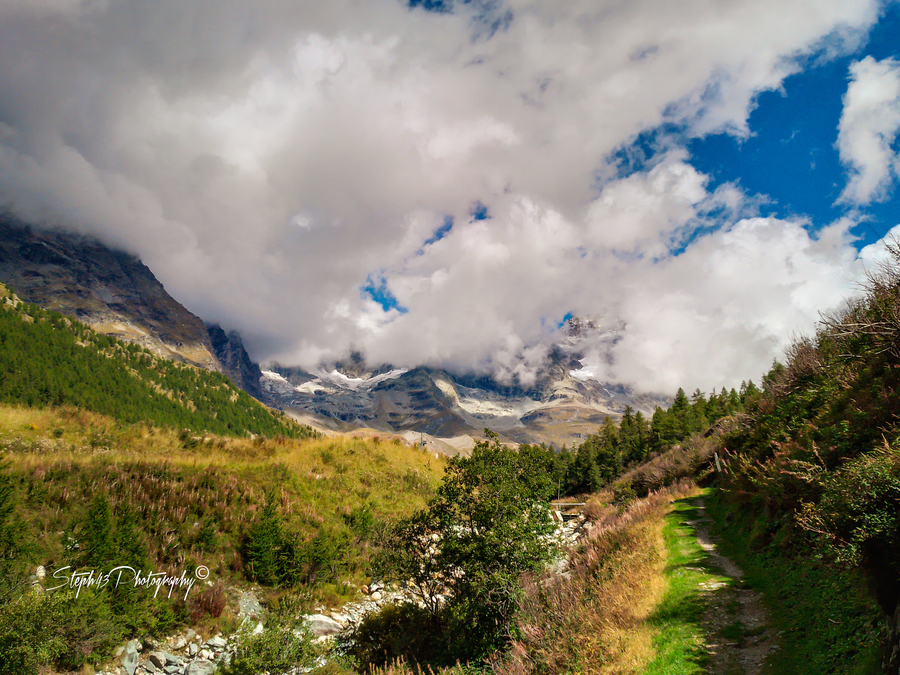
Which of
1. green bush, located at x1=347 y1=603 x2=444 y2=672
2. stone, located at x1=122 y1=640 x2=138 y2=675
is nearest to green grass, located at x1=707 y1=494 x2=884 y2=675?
green bush, located at x1=347 y1=603 x2=444 y2=672

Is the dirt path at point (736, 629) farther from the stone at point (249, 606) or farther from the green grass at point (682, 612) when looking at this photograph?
the stone at point (249, 606)

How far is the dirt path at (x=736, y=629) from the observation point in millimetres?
7062

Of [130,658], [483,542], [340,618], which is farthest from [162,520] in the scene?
[483,542]

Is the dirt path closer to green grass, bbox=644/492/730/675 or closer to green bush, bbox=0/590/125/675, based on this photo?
green grass, bbox=644/492/730/675

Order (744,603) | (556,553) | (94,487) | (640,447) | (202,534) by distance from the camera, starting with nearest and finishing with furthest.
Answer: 1. (744,603)
2. (556,553)
3. (94,487)
4. (202,534)
5. (640,447)

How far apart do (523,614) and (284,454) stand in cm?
1686

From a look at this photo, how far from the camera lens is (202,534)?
14.5 metres

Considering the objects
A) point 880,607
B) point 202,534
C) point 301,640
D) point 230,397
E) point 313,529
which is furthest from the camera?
point 230,397

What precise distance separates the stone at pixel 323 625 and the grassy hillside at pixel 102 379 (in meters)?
99.6

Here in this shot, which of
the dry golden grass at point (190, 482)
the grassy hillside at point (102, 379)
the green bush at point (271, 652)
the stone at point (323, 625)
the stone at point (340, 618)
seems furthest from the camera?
the grassy hillside at point (102, 379)

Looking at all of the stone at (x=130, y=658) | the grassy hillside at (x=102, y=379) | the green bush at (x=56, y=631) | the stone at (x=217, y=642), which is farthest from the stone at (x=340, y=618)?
the grassy hillside at (x=102, y=379)

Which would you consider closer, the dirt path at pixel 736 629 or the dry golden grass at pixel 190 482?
the dirt path at pixel 736 629

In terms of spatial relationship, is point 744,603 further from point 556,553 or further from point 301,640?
point 301,640

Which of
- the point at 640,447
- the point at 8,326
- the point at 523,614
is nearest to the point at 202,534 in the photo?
the point at 523,614
